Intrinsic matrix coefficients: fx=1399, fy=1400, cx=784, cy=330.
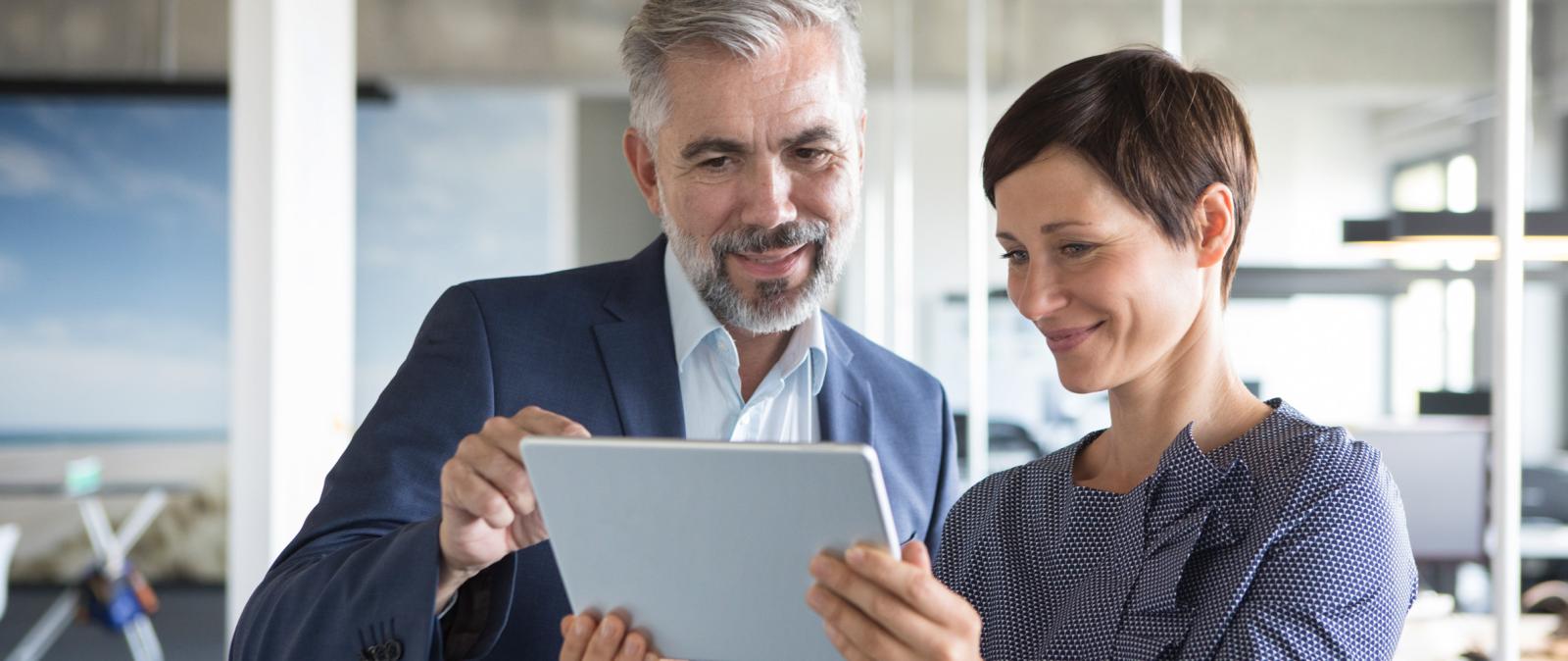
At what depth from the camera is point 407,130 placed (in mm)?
8219

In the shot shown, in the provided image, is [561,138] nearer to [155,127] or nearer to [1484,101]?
[155,127]

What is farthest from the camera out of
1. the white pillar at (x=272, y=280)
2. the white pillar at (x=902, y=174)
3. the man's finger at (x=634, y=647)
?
the white pillar at (x=902, y=174)

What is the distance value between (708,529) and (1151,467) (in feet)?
1.42

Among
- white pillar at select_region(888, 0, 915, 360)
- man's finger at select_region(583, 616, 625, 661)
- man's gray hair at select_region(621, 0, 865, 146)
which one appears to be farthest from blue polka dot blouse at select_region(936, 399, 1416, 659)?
white pillar at select_region(888, 0, 915, 360)

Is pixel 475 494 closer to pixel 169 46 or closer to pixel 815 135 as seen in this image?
pixel 815 135

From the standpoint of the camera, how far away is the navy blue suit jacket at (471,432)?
1.35m

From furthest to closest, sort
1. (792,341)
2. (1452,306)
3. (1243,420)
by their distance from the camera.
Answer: (1452,306)
(792,341)
(1243,420)

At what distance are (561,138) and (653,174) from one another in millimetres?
6964

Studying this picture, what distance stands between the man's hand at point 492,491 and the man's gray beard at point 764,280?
0.39 m

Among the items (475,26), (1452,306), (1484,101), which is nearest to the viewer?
(475,26)

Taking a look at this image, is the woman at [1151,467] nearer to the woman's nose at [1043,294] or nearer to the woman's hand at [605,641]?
the woman's nose at [1043,294]

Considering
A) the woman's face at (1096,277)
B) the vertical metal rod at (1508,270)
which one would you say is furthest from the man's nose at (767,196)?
the vertical metal rod at (1508,270)

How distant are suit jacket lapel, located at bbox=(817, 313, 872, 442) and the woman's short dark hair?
0.53 m

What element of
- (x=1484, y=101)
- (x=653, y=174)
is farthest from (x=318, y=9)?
(x=1484, y=101)
